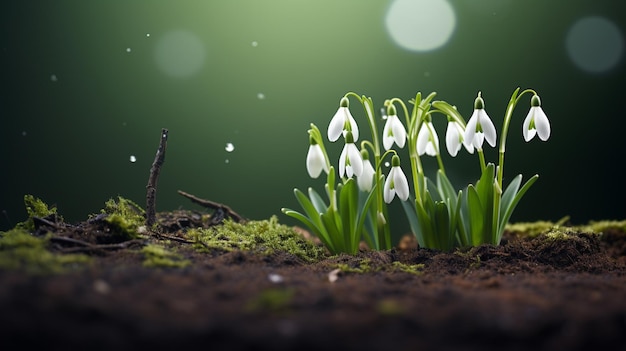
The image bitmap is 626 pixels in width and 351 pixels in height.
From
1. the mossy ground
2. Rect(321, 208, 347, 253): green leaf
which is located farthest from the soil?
Rect(321, 208, 347, 253): green leaf

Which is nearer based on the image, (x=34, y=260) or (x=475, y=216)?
(x=34, y=260)

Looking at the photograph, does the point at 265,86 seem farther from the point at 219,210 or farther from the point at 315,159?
the point at 315,159

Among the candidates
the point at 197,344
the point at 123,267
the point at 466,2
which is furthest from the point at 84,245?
the point at 466,2

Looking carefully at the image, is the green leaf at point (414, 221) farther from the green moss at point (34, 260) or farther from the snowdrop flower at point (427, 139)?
the green moss at point (34, 260)

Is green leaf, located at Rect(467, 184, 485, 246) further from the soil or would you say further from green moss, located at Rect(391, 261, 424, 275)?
the soil

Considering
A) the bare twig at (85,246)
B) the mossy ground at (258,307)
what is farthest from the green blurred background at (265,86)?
the mossy ground at (258,307)

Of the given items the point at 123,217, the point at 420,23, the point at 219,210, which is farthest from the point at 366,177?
the point at 420,23
